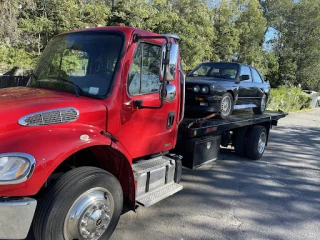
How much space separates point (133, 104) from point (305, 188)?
4.01 metres

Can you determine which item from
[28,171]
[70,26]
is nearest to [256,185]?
[28,171]

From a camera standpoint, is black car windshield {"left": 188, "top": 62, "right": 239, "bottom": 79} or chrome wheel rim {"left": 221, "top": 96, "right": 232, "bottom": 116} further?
black car windshield {"left": 188, "top": 62, "right": 239, "bottom": 79}

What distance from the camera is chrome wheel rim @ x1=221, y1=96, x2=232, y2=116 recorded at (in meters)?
6.39

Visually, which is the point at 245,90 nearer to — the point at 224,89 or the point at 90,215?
the point at 224,89

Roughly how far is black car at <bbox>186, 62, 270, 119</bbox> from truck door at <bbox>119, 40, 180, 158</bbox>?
2.22 m

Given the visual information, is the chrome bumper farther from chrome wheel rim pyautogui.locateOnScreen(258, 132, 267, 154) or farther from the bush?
the bush

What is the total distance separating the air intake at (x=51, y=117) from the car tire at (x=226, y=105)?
3.93 metres

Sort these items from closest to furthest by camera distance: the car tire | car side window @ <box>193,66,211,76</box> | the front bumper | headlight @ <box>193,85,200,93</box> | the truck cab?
1. the truck cab
2. the front bumper
3. headlight @ <box>193,85,200,93</box>
4. the car tire
5. car side window @ <box>193,66,211,76</box>

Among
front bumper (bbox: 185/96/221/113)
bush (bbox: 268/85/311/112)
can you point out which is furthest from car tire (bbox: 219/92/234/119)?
bush (bbox: 268/85/311/112)

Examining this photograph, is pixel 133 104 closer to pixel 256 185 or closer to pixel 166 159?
pixel 166 159

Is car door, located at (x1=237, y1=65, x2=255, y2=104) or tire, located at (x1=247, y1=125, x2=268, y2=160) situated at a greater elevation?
car door, located at (x1=237, y1=65, x2=255, y2=104)

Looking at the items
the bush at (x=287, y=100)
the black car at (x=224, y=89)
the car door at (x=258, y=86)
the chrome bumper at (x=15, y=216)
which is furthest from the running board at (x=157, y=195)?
→ the bush at (x=287, y=100)

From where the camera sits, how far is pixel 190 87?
6.31 meters

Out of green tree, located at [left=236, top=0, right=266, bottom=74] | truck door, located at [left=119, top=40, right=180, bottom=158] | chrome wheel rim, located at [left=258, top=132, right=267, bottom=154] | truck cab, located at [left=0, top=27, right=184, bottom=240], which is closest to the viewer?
truck cab, located at [left=0, top=27, right=184, bottom=240]
